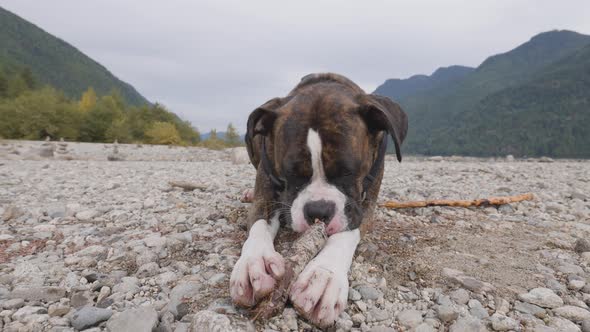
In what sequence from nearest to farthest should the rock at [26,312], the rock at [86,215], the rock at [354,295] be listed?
the rock at [26,312] → the rock at [354,295] → the rock at [86,215]

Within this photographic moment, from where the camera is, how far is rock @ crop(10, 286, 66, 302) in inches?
96.6

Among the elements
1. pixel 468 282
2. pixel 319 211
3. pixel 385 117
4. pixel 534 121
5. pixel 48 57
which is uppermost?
pixel 48 57

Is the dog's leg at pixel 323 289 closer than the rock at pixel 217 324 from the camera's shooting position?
No

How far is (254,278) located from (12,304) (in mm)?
1580

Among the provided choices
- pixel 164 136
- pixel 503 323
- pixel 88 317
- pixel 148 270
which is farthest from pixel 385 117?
pixel 164 136

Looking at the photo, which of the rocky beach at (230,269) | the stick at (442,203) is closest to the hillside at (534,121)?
the stick at (442,203)

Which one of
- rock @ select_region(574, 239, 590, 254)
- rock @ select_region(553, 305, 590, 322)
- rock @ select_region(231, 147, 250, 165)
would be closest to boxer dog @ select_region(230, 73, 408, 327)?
rock @ select_region(553, 305, 590, 322)

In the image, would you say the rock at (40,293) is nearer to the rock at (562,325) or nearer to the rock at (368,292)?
the rock at (368,292)

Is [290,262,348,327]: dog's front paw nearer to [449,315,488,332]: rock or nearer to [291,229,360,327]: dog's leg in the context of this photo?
[291,229,360,327]: dog's leg

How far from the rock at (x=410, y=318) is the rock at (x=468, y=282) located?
1.91 ft

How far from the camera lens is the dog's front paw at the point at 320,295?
2.23 metres

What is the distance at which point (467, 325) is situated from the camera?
2.28 metres

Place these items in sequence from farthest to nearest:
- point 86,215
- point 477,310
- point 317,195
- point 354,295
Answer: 1. point 86,215
2. point 317,195
3. point 354,295
4. point 477,310

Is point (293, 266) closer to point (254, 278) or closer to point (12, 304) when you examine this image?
point (254, 278)
